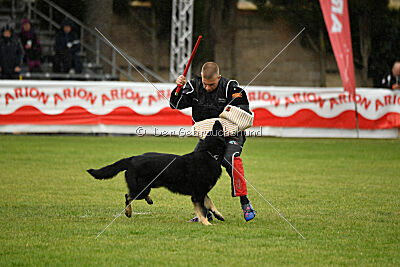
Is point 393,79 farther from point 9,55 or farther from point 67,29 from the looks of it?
point 9,55

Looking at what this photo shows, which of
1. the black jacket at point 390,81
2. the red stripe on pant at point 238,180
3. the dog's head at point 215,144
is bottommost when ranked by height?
the black jacket at point 390,81

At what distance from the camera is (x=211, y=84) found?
6848 mm

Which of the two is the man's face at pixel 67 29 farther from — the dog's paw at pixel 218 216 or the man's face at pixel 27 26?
the dog's paw at pixel 218 216

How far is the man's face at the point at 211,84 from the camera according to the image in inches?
268

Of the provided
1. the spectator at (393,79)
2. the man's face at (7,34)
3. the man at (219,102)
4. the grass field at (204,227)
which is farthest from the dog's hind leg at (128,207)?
the man's face at (7,34)

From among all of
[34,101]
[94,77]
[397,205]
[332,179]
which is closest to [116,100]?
[34,101]

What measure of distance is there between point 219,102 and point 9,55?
14712 mm

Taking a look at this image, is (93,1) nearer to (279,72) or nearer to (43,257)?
(279,72)

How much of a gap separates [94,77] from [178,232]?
16100mm

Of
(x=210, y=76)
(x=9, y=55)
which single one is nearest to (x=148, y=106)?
(x=9, y=55)

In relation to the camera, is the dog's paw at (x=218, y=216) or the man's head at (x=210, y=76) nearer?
the man's head at (x=210, y=76)

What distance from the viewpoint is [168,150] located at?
1523 cm

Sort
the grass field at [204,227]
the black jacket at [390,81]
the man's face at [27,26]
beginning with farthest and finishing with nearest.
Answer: the man's face at [27,26], the black jacket at [390,81], the grass field at [204,227]

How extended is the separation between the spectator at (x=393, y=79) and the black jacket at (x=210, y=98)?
41.7ft
